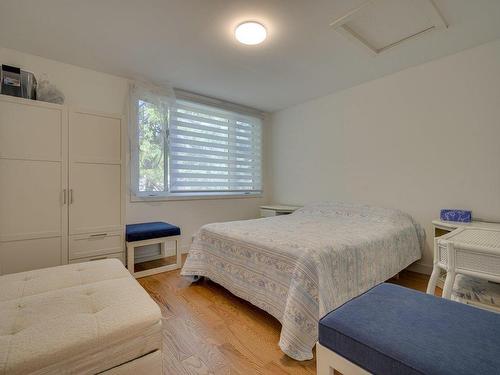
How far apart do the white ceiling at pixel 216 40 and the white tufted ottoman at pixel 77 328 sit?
77.5 inches

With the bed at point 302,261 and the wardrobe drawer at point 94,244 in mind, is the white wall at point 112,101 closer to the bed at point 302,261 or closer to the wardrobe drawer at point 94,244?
the wardrobe drawer at point 94,244

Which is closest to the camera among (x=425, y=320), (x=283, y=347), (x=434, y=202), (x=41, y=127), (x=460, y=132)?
(x=425, y=320)

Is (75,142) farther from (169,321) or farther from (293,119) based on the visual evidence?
(293,119)

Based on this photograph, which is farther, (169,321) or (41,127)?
(41,127)

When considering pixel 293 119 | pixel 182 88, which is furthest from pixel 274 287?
pixel 293 119

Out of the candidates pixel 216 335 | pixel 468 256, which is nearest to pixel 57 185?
pixel 216 335

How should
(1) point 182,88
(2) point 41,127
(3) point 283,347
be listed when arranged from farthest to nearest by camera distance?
(1) point 182,88 < (2) point 41,127 < (3) point 283,347

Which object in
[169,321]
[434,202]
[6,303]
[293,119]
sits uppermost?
[293,119]

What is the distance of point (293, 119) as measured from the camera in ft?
13.9

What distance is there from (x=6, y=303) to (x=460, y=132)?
3.74 m

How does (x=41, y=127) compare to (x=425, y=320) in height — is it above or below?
above

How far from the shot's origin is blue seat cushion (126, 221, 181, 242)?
262cm

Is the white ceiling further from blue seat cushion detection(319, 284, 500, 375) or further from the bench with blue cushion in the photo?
blue seat cushion detection(319, 284, 500, 375)

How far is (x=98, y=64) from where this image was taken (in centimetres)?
274
